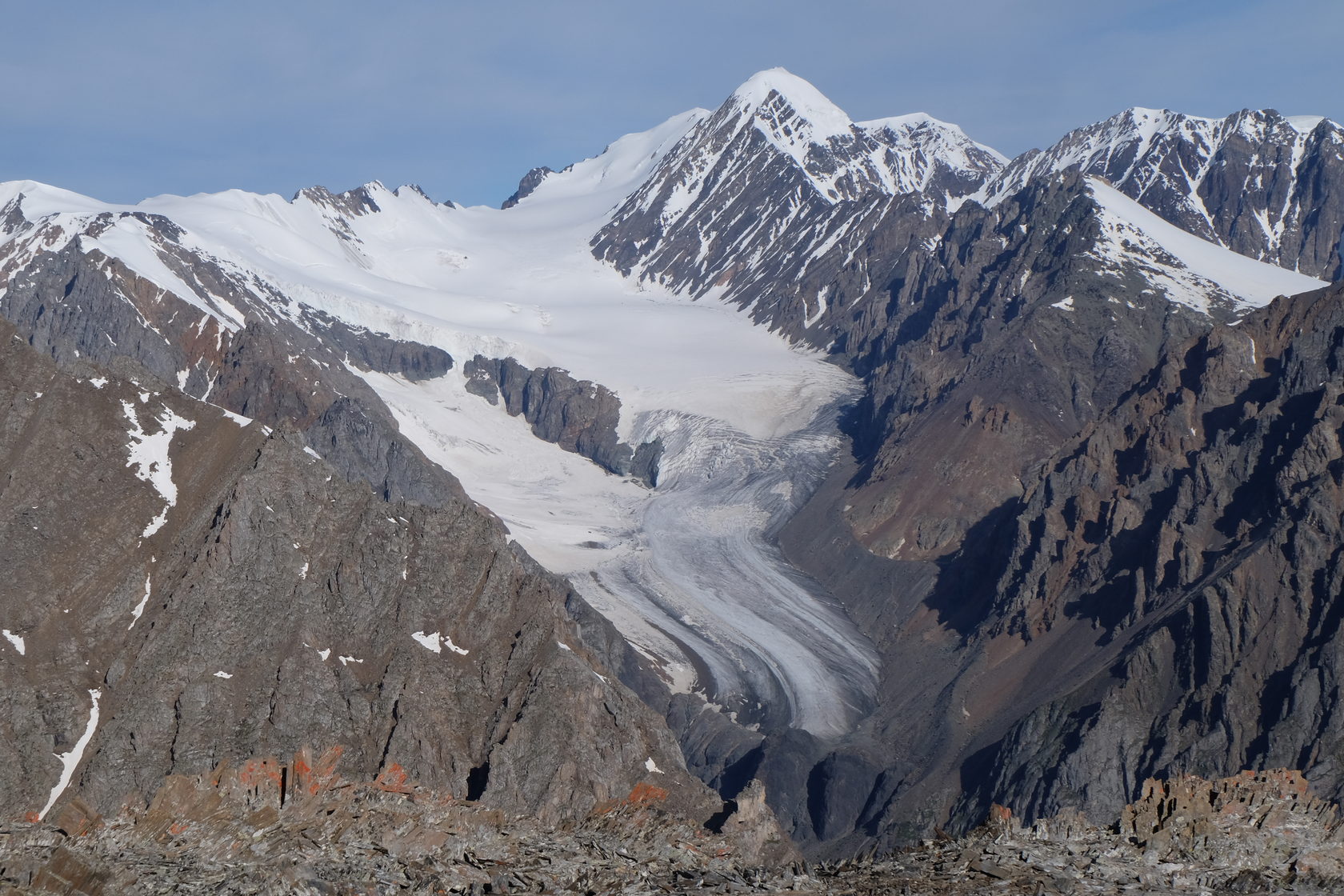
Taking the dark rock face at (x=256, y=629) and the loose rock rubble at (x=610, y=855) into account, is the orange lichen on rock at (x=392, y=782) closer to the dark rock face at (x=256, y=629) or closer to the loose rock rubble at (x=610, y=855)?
the loose rock rubble at (x=610, y=855)

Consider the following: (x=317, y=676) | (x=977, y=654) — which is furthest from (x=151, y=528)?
(x=977, y=654)

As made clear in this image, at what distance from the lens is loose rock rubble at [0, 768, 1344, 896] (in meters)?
28.2

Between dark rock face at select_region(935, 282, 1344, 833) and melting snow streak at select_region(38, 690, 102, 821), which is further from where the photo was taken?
dark rock face at select_region(935, 282, 1344, 833)

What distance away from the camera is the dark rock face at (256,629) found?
282 feet

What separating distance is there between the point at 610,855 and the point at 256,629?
67.1m

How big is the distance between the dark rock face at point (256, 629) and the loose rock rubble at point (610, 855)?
52.5m

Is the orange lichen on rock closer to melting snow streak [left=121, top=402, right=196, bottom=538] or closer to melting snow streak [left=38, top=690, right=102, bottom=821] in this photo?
melting snow streak [left=38, top=690, right=102, bottom=821]

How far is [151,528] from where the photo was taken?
96.9 m

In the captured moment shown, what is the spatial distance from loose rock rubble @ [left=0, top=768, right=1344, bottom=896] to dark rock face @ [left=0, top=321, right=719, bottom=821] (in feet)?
172

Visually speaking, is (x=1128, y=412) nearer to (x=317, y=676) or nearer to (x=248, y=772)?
(x=317, y=676)

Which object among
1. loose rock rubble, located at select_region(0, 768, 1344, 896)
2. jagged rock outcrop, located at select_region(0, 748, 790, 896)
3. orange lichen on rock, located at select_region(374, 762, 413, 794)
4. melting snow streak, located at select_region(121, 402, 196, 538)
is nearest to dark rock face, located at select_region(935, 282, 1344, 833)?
melting snow streak, located at select_region(121, 402, 196, 538)

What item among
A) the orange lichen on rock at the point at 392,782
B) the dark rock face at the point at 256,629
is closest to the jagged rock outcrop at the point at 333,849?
the orange lichen on rock at the point at 392,782

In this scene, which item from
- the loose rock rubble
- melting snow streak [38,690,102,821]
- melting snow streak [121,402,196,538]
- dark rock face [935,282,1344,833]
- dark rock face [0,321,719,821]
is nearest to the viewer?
the loose rock rubble

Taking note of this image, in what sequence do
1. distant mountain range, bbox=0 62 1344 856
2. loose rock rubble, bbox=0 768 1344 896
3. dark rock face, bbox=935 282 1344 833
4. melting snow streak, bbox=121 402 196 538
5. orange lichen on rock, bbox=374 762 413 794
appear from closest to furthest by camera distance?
loose rock rubble, bbox=0 768 1344 896 < orange lichen on rock, bbox=374 762 413 794 < distant mountain range, bbox=0 62 1344 856 < melting snow streak, bbox=121 402 196 538 < dark rock face, bbox=935 282 1344 833
